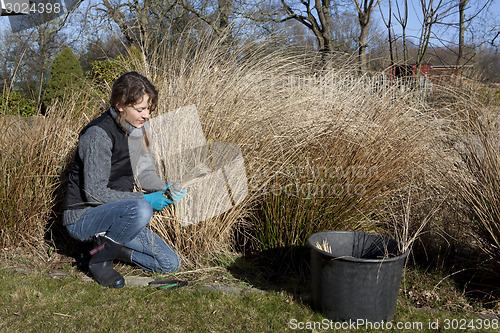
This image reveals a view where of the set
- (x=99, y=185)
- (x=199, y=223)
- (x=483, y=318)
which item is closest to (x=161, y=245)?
(x=199, y=223)

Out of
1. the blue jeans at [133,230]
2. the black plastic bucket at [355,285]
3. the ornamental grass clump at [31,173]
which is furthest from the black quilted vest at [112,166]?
the black plastic bucket at [355,285]

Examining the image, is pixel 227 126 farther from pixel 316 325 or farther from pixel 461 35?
pixel 461 35

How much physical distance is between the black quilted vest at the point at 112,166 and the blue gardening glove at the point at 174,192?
0.30m

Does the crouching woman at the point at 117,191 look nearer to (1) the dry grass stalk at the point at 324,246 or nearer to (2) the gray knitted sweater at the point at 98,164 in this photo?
(2) the gray knitted sweater at the point at 98,164

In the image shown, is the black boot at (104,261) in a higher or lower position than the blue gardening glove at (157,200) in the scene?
lower

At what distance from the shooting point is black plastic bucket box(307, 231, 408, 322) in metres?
Result: 2.00

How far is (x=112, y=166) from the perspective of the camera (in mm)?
2557

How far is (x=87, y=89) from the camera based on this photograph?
3904 mm

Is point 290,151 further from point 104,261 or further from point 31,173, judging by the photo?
point 31,173

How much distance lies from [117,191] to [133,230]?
0.26 meters

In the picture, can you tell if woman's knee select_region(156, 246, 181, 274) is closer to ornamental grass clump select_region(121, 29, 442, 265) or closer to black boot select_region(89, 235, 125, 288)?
ornamental grass clump select_region(121, 29, 442, 265)

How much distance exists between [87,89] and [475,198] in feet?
11.2

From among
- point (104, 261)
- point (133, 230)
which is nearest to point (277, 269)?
point (133, 230)

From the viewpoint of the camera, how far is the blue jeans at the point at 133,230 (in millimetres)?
2473
